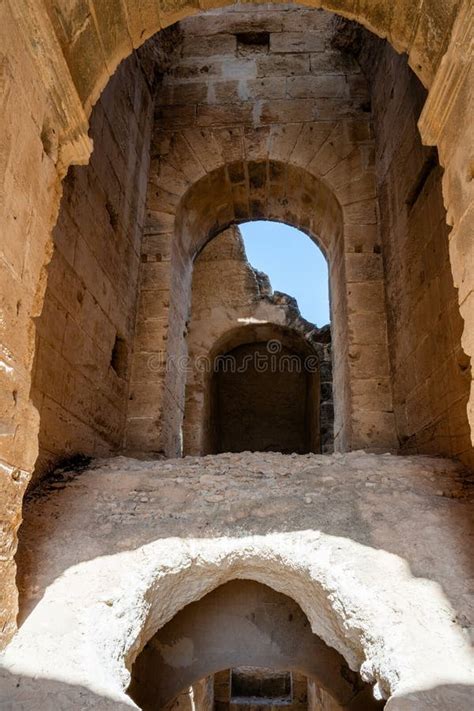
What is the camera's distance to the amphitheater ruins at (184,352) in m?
2.26

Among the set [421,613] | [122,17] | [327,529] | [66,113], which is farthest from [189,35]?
[421,613]

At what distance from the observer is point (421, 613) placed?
2.36m

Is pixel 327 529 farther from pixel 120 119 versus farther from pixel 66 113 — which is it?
pixel 120 119

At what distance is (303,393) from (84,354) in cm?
940

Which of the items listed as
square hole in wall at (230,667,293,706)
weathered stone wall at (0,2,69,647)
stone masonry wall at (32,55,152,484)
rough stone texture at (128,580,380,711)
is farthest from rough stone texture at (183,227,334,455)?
weathered stone wall at (0,2,69,647)

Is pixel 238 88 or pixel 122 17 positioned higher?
pixel 238 88

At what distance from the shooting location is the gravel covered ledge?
2102 mm

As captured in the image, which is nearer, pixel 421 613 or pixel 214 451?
pixel 421 613

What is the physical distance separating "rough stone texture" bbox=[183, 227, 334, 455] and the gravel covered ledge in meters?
6.17

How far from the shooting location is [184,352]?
6676 mm

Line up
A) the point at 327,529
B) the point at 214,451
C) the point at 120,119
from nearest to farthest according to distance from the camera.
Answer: the point at 327,529, the point at 120,119, the point at 214,451

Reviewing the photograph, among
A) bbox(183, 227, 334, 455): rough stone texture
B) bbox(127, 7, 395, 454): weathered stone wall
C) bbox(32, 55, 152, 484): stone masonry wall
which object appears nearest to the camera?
bbox(32, 55, 152, 484): stone masonry wall

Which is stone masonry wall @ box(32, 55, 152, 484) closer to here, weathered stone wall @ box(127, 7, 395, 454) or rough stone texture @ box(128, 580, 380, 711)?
weathered stone wall @ box(127, 7, 395, 454)

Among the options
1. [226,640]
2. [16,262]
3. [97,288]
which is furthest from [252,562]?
[97,288]
